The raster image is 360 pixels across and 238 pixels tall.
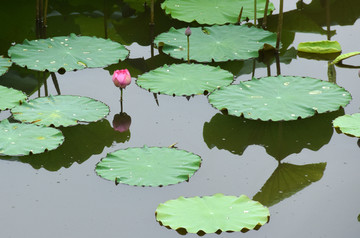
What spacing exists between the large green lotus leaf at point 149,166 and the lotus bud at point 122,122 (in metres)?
0.49

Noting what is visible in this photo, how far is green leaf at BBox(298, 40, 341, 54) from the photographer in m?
5.43

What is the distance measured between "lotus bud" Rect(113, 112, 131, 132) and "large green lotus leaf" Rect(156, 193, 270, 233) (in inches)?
40.8

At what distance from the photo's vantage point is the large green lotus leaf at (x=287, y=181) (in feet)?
11.8

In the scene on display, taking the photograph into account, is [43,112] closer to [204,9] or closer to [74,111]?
[74,111]

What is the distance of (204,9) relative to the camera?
592cm

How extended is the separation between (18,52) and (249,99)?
1824 mm

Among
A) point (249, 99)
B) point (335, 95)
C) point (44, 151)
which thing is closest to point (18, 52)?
point (44, 151)

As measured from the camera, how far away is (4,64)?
5055mm

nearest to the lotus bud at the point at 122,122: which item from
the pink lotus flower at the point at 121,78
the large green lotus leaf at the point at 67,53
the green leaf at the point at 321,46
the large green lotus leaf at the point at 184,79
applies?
the pink lotus flower at the point at 121,78

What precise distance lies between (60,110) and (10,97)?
1.40 ft

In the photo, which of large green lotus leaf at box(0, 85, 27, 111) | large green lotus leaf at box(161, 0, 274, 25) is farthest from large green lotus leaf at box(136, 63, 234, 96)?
large green lotus leaf at box(161, 0, 274, 25)

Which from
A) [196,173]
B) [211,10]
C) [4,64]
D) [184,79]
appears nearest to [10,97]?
[4,64]

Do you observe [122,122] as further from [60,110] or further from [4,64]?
[4,64]

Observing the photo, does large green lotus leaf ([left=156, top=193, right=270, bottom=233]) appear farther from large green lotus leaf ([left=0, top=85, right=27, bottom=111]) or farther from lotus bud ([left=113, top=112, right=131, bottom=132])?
large green lotus leaf ([left=0, top=85, right=27, bottom=111])
